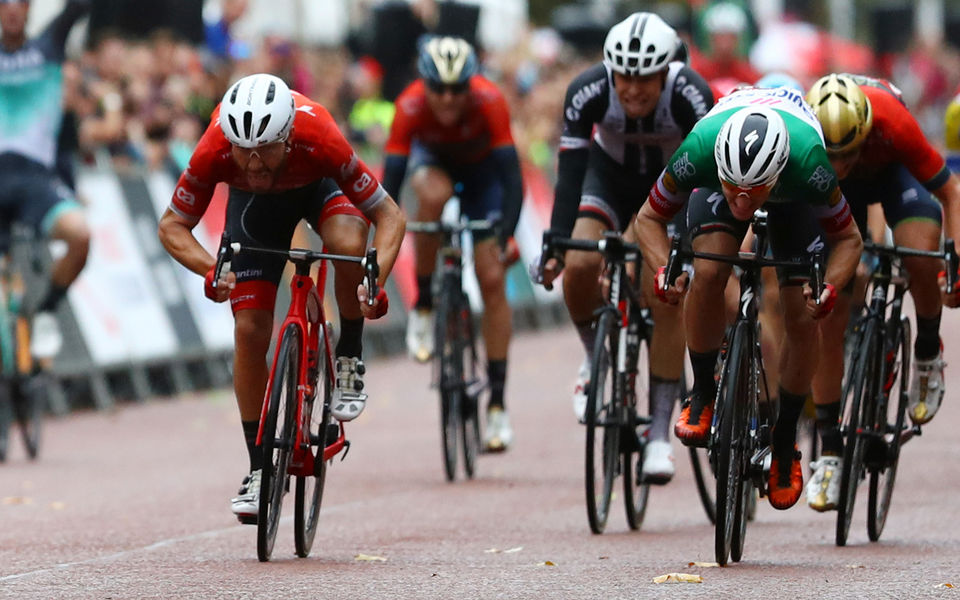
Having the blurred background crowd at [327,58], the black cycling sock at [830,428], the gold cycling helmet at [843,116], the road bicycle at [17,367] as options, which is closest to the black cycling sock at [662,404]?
the black cycling sock at [830,428]

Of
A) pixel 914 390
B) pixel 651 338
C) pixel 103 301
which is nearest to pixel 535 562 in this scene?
pixel 651 338

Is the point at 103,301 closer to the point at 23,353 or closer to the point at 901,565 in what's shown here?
the point at 23,353

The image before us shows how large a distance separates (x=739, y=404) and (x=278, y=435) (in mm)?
1832

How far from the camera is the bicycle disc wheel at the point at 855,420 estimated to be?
30.4 ft

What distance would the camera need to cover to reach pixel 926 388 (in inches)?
407

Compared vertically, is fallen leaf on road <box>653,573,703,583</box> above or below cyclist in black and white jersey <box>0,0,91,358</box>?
below

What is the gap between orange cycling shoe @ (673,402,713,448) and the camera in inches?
334

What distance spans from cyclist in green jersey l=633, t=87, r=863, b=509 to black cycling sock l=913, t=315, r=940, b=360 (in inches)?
57.4

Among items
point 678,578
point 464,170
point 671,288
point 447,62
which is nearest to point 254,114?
point 671,288

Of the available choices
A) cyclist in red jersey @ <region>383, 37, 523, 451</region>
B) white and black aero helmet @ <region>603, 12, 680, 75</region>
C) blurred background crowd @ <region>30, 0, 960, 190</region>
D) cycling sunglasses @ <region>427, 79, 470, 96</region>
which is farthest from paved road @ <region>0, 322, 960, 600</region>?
blurred background crowd @ <region>30, 0, 960, 190</region>

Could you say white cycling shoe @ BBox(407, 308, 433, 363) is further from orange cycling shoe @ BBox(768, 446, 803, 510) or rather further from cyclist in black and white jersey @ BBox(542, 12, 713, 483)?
orange cycling shoe @ BBox(768, 446, 803, 510)

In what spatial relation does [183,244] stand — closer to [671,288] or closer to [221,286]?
[221,286]

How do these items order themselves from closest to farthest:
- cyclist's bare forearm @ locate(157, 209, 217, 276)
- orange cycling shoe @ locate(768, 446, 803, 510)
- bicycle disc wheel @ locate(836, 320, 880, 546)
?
cyclist's bare forearm @ locate(157, 209, 217, 276) → orange cycling shoe @ locate(768, 446, 803, 510) → bicycle disc wheel @ locate(836, 320, 880, 546)

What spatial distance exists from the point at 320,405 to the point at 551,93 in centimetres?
1921
